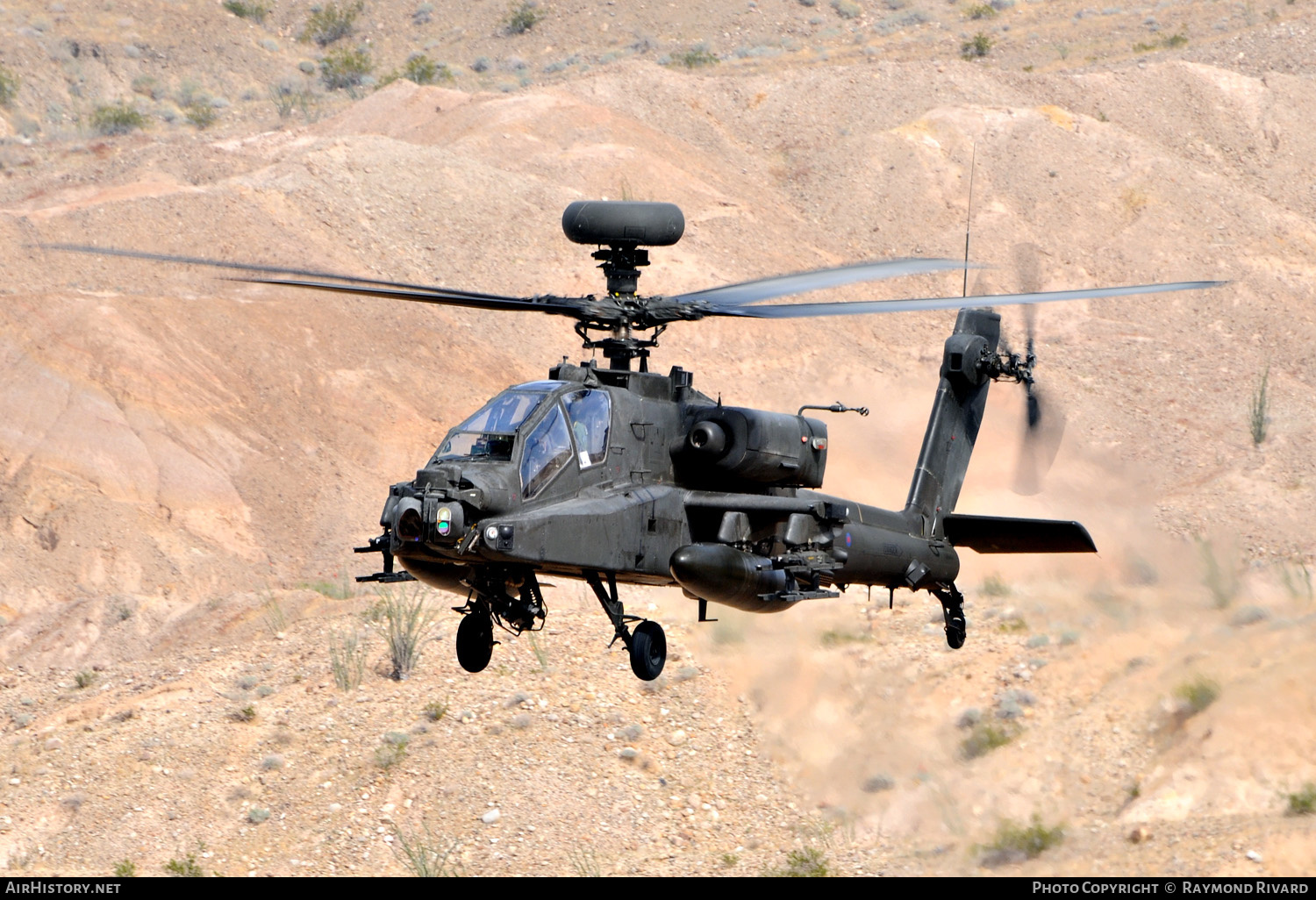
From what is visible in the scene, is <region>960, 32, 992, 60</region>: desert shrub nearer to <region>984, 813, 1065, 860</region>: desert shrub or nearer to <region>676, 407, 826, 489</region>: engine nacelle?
<region>984, 813, 1065, 860</region>: desert shrub

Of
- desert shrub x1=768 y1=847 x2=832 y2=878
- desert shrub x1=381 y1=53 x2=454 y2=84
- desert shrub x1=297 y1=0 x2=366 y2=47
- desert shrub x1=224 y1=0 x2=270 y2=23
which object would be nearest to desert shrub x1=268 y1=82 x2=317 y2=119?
desert shrub x1=381 y1=53 x2=454 y2=84

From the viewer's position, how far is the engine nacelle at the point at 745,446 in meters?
15.9

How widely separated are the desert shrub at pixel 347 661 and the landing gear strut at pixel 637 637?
833 centimetres

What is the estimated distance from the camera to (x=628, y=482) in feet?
50.6

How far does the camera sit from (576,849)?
19.5 metres

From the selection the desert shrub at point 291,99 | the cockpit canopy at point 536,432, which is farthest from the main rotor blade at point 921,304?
the desert shrub at point 291,99

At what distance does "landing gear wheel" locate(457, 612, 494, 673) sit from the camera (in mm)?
15328

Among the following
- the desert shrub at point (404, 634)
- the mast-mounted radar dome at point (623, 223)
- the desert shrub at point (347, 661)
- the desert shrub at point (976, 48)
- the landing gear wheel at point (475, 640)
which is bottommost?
the desert shrub at point (347, 661)

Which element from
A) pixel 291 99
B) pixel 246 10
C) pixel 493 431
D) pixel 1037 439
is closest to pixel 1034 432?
pixel 1037 439

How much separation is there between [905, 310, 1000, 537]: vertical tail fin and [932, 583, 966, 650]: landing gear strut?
773 mm

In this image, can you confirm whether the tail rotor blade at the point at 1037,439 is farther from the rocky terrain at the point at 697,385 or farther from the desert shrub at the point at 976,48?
the desert shrub at the point at 976,48

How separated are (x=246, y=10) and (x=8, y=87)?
52.3ft

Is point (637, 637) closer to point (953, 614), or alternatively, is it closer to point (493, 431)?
point (493, 431)

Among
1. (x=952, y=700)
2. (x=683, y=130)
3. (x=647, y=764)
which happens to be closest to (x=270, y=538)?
(x=647, y=764)
